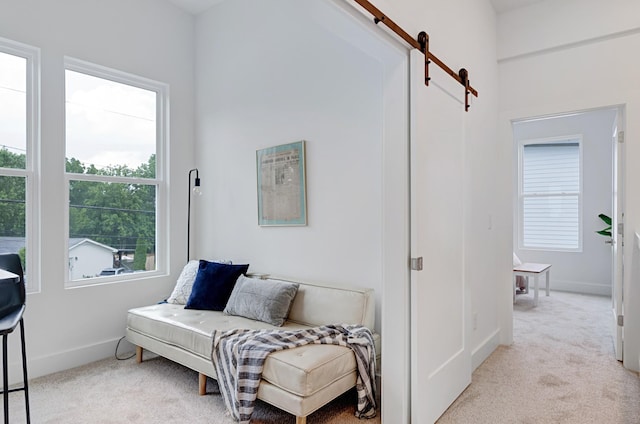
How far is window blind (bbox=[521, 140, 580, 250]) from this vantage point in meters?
6.07

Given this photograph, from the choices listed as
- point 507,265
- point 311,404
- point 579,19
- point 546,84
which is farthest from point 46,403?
point 579,19

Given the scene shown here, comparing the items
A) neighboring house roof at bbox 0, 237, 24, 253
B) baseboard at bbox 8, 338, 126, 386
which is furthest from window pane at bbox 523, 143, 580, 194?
neighboring house roof at bbox 0, 237, 24, 253

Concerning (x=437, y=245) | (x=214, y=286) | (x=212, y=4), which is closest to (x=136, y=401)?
(x=214, y=286)

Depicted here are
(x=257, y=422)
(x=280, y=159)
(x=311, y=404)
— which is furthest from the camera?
(x=280, y=159)

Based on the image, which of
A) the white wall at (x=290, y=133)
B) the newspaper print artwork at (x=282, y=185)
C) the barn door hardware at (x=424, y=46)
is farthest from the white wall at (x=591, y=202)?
the newspaper print artwork at (x=282, y=185)

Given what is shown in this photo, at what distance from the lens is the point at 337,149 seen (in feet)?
9.73

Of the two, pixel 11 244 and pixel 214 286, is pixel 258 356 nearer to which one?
pixel 214 286

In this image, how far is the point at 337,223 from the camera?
2.98m

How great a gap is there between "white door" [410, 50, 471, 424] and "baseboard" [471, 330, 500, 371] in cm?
30

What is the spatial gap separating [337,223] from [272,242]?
73cm

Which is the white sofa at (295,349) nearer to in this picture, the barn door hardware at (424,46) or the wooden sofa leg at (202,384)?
the wooden sofa leg at (202,384)

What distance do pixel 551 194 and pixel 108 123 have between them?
6.18m

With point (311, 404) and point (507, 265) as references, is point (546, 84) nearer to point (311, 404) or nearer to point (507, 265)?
point (507, 265)

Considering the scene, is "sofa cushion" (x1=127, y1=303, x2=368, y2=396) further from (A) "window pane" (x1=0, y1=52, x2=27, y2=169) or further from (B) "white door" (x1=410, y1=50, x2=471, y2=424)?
(A) "window pane" (x1=0, y1=52, x2=27, y2=169)
